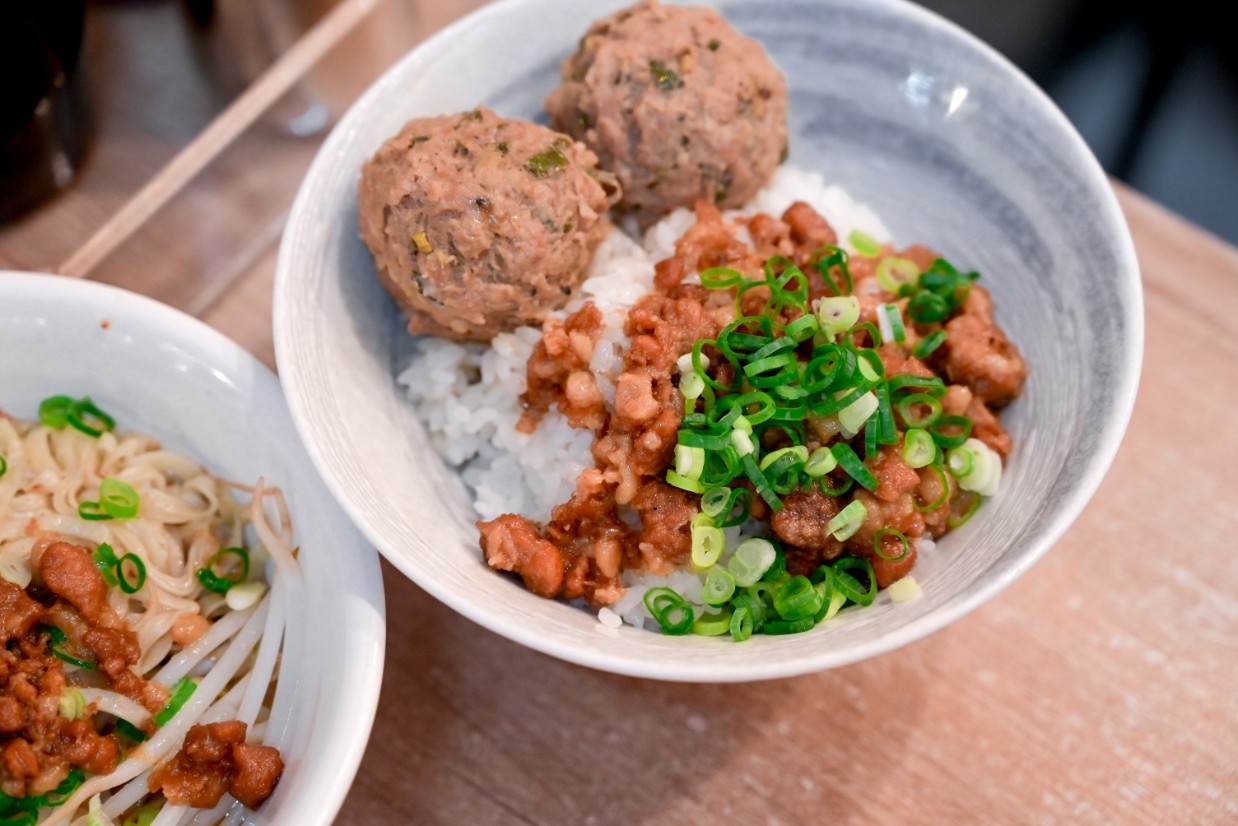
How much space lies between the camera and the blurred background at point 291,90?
3.13 m

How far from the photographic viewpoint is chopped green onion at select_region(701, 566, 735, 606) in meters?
2.20

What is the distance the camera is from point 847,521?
84.7 inches

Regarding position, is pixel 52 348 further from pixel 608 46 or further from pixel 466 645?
pixel 608 46

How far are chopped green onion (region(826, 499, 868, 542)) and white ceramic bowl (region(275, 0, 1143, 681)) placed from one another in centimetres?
18

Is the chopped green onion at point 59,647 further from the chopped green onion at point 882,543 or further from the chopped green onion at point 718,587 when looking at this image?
the chopped green onion at point 882,543

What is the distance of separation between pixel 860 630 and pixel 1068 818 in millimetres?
831

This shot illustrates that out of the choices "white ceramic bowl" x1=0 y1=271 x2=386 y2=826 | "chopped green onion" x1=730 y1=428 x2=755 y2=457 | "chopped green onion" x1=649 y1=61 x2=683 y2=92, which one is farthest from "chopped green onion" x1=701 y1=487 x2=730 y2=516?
"chopped green onion" x1=649 y1=61 x2=683 y2=92

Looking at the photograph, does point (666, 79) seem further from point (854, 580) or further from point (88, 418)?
point (88, 418)

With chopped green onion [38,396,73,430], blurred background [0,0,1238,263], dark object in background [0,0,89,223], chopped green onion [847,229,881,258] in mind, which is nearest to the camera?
chopped green onion [38,396,73,430]

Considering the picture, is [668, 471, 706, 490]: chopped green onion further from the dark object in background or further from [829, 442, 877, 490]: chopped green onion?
the dark object in background

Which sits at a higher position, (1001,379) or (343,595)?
(1001,379)

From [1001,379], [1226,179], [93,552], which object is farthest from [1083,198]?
[93,552]

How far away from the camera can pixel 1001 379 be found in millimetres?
2414

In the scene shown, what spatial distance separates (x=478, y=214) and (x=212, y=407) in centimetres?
76
